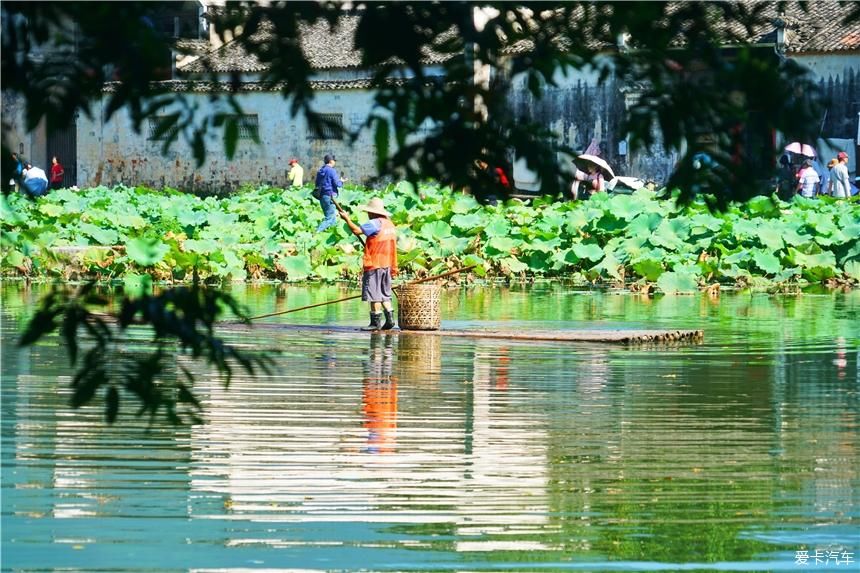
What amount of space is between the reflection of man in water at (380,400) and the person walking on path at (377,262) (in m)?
1.27

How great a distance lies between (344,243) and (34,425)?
15.8m

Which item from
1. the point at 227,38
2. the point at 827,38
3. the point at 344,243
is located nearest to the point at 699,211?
the point at 344,243

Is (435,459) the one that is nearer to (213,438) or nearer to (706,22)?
(213,438)

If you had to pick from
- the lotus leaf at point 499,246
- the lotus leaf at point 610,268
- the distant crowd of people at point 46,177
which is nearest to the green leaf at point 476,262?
the lotus leaf at point 499,246

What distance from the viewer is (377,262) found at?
17.8m

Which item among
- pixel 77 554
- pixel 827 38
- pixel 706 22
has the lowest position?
pixel 77 554

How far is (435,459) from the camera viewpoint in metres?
9.70

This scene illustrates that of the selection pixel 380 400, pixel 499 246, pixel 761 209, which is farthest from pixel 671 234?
pixel 380 400

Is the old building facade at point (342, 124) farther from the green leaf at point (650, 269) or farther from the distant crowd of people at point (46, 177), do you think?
the green leaf at point (650, 269)

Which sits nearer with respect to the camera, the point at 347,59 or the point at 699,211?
the point at 699,211

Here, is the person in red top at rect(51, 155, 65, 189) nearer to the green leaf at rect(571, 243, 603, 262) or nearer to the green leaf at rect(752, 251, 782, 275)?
the green leaf at rect(571, 243, 603, 262)

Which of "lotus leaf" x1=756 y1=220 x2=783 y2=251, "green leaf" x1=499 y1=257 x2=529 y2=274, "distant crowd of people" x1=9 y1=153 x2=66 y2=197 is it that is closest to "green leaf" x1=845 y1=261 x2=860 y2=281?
"lotus leaf" x1=756 y1=220 x2=783 y2=251

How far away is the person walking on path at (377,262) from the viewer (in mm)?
17609

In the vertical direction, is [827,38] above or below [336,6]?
above
